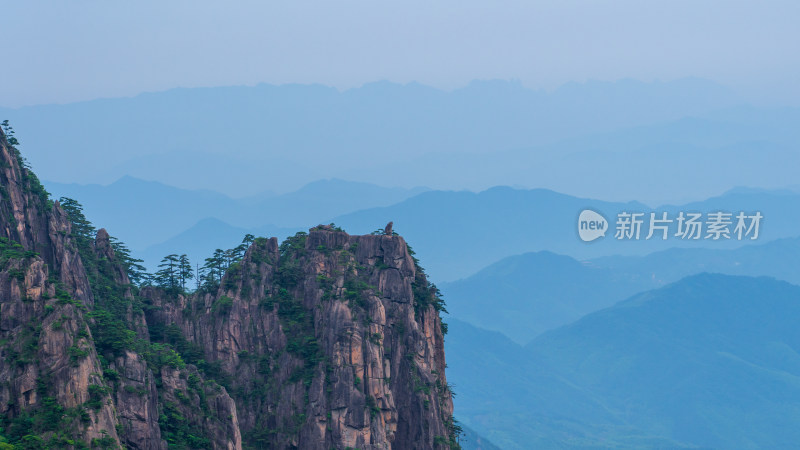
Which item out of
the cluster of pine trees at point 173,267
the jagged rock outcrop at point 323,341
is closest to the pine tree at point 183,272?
the cluster of pine trees at point 173,267

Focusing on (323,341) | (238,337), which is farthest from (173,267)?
(323,341)

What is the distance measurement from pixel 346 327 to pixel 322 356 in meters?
3.49

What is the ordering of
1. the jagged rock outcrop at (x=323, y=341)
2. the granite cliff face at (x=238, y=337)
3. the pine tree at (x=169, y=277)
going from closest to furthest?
the granite cliff face at (x=238, y=337)
the jagged rock outcrop at (x=323, y=341)
the pine tree at (x=169, y=277)

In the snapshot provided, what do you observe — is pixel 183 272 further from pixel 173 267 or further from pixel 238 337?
pixel 238 337

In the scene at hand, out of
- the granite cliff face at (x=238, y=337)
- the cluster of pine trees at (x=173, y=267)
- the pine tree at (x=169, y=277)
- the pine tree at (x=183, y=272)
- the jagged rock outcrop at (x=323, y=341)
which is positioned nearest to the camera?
the granite cliff face at (x=238, y=337)

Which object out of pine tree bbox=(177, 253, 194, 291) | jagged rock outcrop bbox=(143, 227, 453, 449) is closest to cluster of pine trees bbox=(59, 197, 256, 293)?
pine tree bbox=(177, 253, 194, 291)

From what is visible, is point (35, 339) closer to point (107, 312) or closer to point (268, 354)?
point (107, 312)

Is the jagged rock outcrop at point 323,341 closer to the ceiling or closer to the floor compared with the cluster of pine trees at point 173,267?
closer to the floor

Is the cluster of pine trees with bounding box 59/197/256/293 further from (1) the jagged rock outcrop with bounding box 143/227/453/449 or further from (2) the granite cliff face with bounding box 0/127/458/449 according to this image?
(1) the jagged rock outcrop with bounding box 143/227/453/449

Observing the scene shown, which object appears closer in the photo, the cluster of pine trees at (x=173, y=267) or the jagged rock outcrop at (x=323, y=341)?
the jagged rock outcrop at (x=323, y=341)

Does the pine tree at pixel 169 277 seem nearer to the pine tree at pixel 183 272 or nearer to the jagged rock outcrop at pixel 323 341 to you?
the pine tree at pixel 183 272

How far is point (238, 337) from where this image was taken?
11706 centimetres

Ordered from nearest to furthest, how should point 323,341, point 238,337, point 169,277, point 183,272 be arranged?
1. point 323,341
2. point 238,337
3. point 169,277
4. point 183,272

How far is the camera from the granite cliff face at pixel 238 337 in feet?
303
